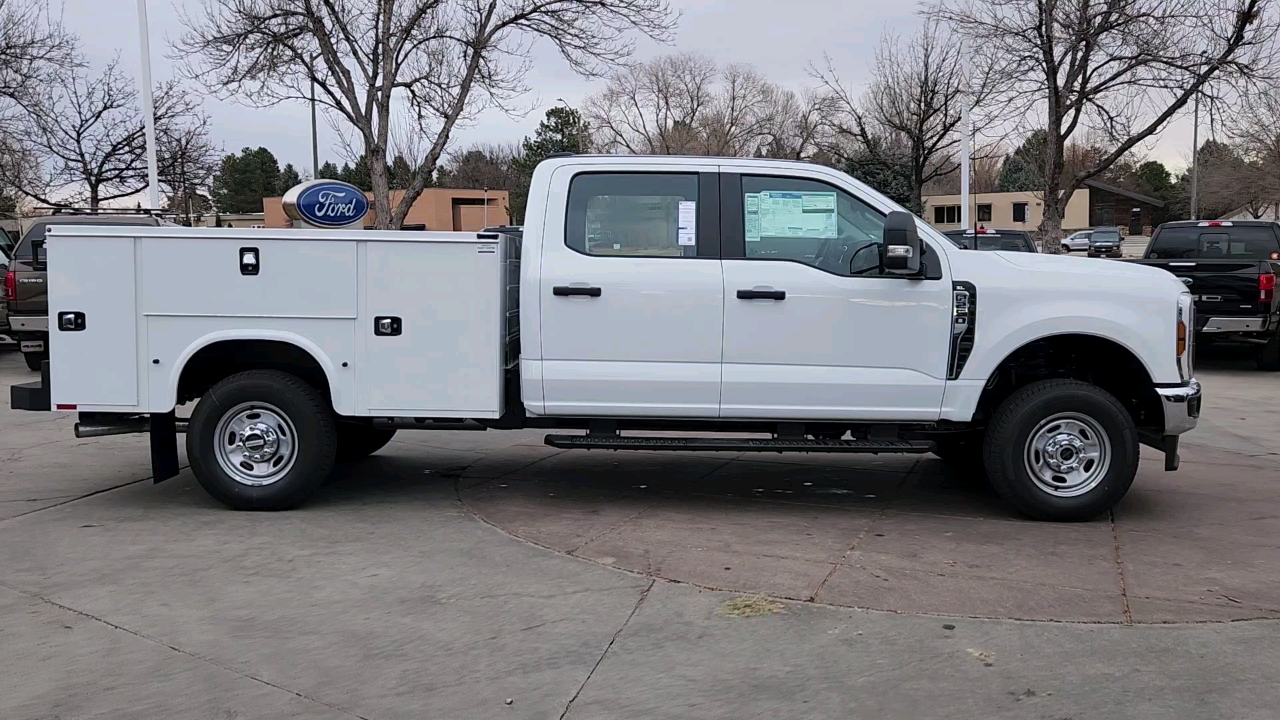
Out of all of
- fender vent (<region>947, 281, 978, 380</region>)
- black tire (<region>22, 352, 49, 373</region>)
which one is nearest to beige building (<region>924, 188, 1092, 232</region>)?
black tire (<region>22, 352, 49, 373</region>)

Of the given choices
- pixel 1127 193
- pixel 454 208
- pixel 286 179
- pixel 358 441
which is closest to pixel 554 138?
pixel 454 208

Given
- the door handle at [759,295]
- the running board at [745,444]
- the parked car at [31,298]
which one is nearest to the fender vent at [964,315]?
the running board at [745,444]

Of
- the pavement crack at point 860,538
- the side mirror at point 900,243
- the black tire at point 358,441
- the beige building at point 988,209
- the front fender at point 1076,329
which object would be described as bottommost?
the pavement crack at point 860,538

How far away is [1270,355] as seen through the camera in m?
15.1

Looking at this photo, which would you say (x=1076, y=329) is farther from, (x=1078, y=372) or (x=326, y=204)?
(x=326, y=204)

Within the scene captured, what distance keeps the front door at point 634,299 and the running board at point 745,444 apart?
17 cm

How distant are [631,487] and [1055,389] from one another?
2909 millimetres

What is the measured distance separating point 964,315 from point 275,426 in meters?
4.27

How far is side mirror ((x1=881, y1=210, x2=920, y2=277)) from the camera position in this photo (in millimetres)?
6234

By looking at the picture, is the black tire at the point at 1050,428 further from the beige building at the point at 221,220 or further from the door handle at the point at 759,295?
the beige building at the point at 221,220

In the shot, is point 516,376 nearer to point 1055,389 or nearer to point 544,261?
point 544,261

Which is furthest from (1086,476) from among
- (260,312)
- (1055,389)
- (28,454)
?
(28,454)

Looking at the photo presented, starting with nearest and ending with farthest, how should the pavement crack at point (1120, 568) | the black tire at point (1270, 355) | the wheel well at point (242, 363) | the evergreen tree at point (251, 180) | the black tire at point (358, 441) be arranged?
the pavement crack at point (1120, 568)
the wheel well at point (242, 363)
the black tire at point (358, 441)
the black tire at point (1270, 355)
the evergreen tree at point (251, 180)

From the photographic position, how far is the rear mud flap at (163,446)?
6992 millimetres
